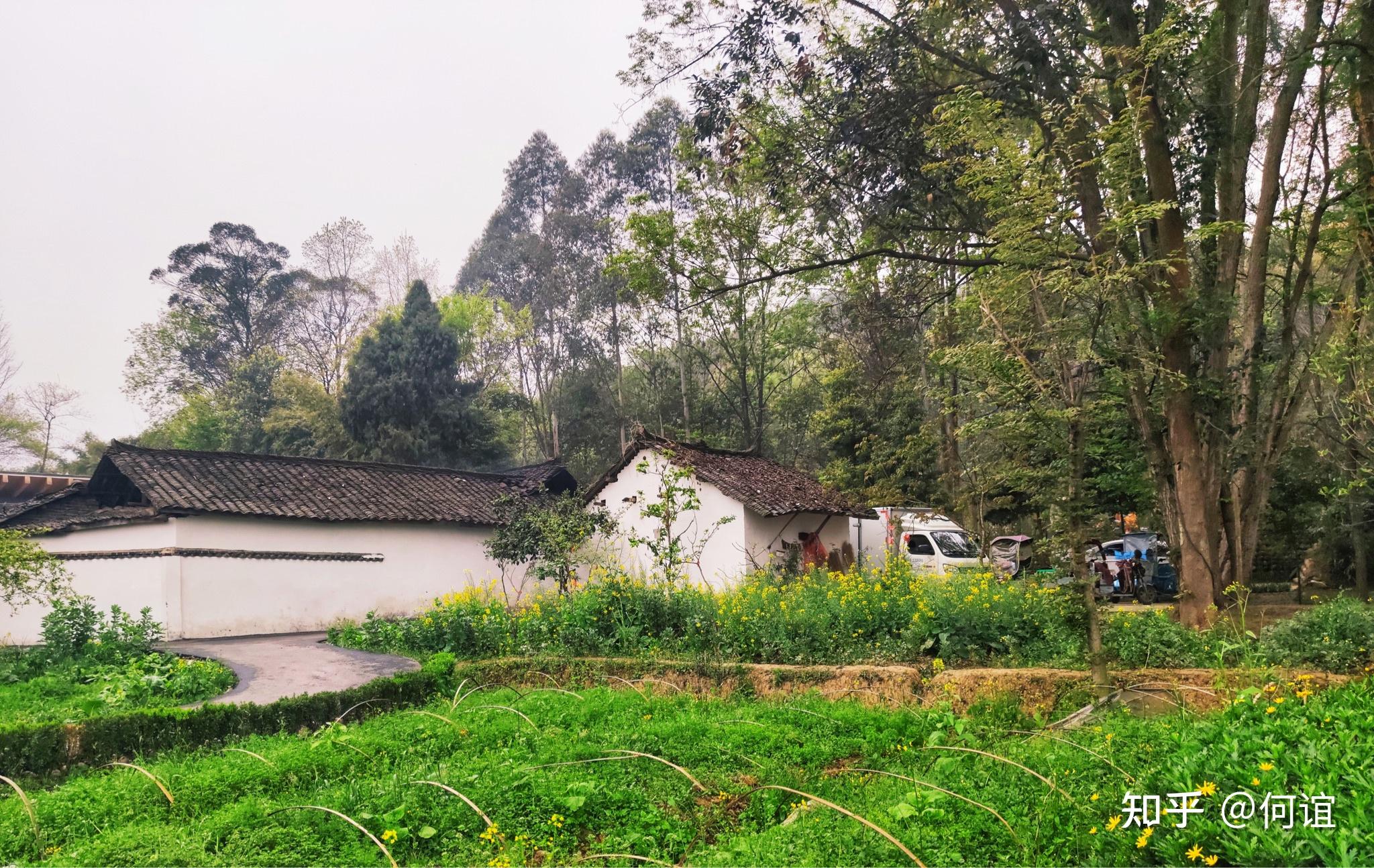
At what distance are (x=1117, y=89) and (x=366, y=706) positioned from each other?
33.2ft

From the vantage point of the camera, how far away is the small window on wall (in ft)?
69.7

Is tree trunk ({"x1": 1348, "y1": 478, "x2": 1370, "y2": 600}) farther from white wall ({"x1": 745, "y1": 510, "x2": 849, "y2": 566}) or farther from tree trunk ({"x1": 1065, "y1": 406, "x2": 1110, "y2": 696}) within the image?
tree trunk ({"x1": 1065, "y1": 406, "x2": 1110, "y2": 696})

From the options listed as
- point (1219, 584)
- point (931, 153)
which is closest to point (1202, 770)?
point (1219, 584)

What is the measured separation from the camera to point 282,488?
18.5 meters

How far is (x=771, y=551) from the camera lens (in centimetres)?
1827

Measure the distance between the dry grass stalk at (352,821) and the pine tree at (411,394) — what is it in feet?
84.2

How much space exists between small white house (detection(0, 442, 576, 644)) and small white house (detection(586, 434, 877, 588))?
352cm

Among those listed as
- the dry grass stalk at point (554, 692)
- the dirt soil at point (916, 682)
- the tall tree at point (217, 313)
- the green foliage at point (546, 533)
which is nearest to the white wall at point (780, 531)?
the green foliage at point (546, 533)

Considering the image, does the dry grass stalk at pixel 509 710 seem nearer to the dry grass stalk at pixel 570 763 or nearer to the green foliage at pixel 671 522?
the dry grass stalk at pixel 570 763

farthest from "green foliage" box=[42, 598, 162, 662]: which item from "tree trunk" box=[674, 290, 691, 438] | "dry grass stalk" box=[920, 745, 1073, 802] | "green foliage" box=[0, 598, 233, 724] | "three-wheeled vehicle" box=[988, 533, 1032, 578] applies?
"tree trunk" box=[674, 290, 691, 438]

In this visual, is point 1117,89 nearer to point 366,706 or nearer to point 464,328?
point 366,706

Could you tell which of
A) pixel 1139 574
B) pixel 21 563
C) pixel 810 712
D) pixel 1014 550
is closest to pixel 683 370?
pixel 1014 550

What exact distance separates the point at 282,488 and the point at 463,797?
50.0ft

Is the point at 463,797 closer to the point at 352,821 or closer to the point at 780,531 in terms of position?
the point at 352,821
